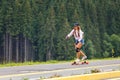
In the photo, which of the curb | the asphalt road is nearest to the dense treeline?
the asphalt road

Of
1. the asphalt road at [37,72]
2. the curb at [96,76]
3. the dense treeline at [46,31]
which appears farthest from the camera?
the dense treeline at [46,31]

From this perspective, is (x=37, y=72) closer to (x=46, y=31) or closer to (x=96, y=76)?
(x=96, y=76)

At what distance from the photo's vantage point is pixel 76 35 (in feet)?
49.1

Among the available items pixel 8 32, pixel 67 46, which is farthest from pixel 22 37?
pixel 67 46

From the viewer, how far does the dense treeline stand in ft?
283

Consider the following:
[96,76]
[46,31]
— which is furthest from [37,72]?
[46,31]

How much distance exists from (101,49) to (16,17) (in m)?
23.0

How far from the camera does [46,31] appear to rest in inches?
3467

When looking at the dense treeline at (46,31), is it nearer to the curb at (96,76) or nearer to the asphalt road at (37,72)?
the asphalt road at (37,72)

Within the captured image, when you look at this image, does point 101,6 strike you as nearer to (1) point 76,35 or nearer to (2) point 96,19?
(2) point 96,19

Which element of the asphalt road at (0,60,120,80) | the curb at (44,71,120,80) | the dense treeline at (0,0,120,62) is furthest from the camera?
the dense treeline at (0,0,120,62)

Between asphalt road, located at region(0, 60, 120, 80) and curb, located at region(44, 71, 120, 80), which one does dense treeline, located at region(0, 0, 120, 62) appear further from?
curb, located at region(44, 71, 120, 80)

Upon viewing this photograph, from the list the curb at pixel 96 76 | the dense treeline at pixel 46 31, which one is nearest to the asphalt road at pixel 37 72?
the curb at pixel 96 76

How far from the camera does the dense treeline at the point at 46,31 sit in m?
86.1
